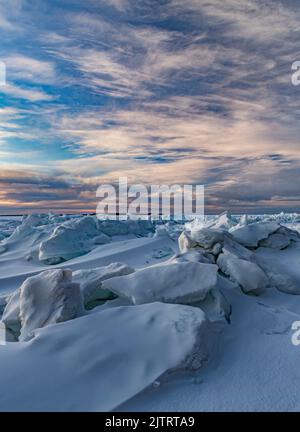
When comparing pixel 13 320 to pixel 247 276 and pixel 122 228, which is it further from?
pixel 122 228

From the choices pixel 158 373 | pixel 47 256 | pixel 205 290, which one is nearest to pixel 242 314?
pixel 205 290

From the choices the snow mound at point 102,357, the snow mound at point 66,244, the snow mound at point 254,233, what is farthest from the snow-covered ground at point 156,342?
the snow mound at point 66,244

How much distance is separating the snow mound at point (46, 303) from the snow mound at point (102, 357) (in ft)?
0.93

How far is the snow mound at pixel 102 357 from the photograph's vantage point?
1974 millimetres

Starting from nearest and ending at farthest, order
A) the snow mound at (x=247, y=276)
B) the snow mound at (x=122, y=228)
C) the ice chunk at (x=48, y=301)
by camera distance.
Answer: the ice chunk at (x=48, y=301)
the snow mound at (x=247, y=276)
the snow mound at (x=122, y=228)

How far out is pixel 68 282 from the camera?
10.8 ft

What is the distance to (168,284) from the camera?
11.0ft

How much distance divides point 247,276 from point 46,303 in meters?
2.53

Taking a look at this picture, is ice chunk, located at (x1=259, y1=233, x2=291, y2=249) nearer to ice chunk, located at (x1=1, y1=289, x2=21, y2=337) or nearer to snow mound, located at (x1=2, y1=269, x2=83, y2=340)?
snow mound, located at (x1=2, y1=269, x2=83, y2=340)

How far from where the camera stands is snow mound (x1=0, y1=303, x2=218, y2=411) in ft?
Answer: 6.48

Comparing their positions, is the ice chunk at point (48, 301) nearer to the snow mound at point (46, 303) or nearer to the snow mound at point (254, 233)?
the snow mound at point (46, 303)

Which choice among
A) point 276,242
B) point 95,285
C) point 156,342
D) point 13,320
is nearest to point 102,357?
point 156,342

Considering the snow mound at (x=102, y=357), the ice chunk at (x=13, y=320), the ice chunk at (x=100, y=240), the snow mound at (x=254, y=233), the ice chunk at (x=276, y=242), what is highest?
the snow mound at (x=254, y=233)
